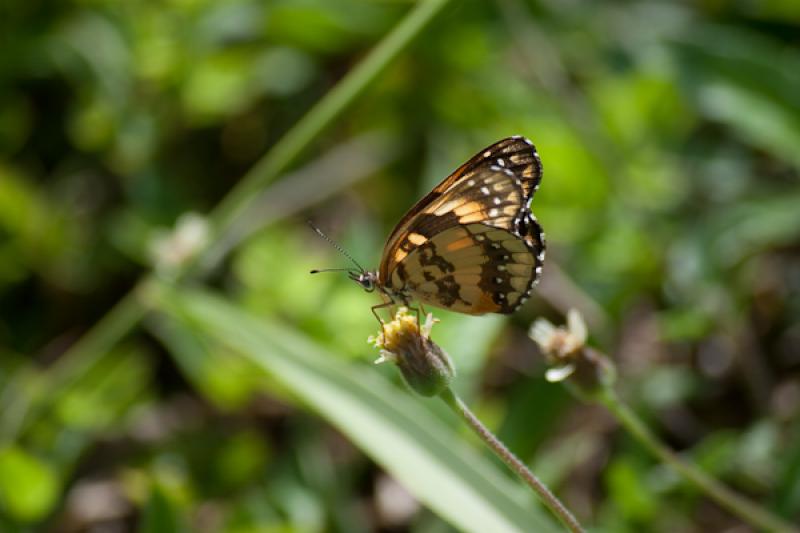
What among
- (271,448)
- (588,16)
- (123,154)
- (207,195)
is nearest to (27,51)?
(123,154)

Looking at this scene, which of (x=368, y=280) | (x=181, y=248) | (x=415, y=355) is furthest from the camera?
(x=181, y=248)

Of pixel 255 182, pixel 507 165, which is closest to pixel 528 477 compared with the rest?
pixel 507 165

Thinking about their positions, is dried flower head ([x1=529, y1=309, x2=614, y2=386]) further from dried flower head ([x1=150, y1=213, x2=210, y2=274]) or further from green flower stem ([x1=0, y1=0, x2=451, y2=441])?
dried flower head ([x1=150, y1=213, x2=210, y2=274])

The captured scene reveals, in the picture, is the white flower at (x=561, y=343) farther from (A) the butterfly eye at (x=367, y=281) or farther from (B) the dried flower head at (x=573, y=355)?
(A) the butterfly eye at (x=367, y=281)

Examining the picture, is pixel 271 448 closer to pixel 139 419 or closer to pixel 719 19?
pixel 139 419

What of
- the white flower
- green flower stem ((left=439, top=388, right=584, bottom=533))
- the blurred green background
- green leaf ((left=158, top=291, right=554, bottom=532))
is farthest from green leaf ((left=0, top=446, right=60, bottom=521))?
green flower stem ((left=439, top=388, right=584, bottom=533))

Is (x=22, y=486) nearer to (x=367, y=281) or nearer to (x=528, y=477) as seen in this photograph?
(x=367, y=281)
